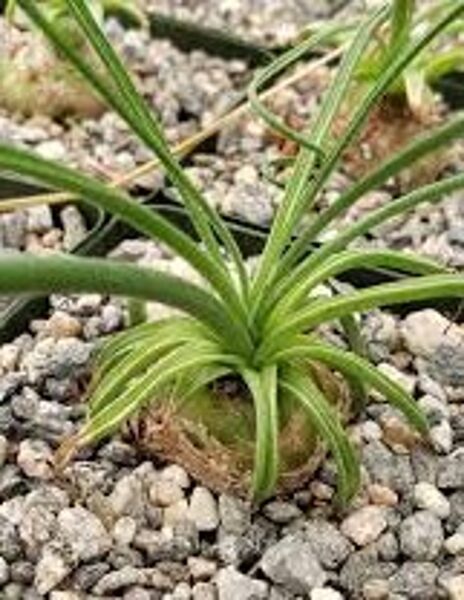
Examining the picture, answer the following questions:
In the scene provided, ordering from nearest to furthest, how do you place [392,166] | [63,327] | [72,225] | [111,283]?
[111,283], [392,166], [63,327], [72,225]

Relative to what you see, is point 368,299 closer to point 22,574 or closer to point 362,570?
point 362,570

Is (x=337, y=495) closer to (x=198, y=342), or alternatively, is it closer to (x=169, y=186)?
(x=198, y=342)

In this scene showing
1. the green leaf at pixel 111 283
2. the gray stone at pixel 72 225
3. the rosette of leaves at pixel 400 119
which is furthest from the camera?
the rosette of leaves at pixel 400 119

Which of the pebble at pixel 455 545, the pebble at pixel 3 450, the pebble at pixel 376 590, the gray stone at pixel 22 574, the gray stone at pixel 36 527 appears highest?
the pebble at pixel 3 450

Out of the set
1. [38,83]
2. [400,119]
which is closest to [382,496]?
[400,119]

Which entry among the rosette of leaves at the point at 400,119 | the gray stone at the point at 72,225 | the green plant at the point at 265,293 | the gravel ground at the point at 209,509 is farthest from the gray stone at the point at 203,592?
the rosette of leaves at the point at 400,119

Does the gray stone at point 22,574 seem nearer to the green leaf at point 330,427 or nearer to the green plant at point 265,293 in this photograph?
the green plant at point 265,293

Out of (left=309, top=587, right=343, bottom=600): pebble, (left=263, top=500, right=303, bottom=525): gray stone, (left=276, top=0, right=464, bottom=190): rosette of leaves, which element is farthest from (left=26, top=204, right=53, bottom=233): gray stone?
(left=309, top=587, right=343, bottom=600): pebble

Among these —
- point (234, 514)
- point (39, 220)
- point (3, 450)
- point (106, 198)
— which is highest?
point (106, 198)
